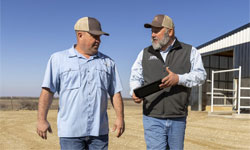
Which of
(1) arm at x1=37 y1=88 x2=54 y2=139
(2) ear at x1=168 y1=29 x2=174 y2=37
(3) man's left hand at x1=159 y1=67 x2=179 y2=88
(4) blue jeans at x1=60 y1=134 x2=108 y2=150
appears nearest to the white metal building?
(2) ear at x1=168 y1=29 x2=174 y2=37

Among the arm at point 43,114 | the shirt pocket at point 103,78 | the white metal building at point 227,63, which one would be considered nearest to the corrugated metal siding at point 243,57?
the white metal building at point 227,63

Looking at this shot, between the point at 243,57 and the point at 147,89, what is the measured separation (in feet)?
48.8

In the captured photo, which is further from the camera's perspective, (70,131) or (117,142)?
(117,142)

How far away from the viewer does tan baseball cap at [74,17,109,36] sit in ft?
8.04

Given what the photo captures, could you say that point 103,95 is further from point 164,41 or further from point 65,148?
point 164,41

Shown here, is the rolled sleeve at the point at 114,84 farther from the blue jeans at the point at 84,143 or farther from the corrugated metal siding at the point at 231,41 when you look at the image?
the corrugated metal siding at the point at 231,41

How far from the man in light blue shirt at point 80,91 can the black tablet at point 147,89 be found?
0.48 m

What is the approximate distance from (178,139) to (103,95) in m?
0.99

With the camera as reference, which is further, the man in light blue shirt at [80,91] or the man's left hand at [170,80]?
the man's left hand at [170,80]

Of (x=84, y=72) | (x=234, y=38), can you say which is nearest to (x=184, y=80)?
(x=84, y=72)

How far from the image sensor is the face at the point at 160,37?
2.97 m

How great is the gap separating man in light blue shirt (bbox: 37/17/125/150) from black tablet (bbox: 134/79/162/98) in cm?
48

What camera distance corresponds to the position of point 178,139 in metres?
2.86

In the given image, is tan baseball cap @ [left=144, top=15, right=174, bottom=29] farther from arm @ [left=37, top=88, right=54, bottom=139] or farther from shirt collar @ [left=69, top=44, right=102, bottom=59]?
arm @ [left=37, top=88, right=54, bottom=139]
